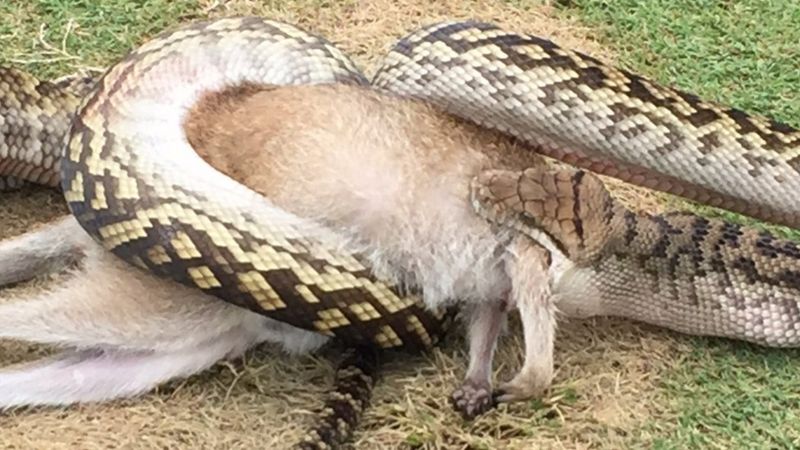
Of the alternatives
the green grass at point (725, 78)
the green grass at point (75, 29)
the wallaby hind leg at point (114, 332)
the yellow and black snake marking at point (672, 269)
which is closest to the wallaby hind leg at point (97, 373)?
the wallaby hind leg at point (114, 332)

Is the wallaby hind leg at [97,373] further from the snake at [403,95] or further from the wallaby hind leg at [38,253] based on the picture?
the wallaby hind leg at [38,253]

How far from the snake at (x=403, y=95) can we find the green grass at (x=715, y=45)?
2.20ft

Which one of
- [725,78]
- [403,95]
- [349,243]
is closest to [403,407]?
[349,243]

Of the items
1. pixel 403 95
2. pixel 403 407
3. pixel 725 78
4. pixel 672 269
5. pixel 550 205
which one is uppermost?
pixel 403 95

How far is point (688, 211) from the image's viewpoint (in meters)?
3.78

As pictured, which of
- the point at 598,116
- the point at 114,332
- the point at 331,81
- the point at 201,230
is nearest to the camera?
the point at 201,230

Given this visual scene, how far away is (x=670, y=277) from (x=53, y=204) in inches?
66.5

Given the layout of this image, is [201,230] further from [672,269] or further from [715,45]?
[715,45]

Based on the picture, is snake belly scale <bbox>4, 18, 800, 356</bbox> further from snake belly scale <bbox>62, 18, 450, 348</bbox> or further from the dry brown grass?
the dry brown grass

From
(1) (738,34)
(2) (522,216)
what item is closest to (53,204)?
(2) (522,216)

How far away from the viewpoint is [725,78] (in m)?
4.30

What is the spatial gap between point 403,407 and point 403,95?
0.81 m

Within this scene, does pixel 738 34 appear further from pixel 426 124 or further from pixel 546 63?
pixel 426 124

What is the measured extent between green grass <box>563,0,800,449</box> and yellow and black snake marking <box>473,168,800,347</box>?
9cm
